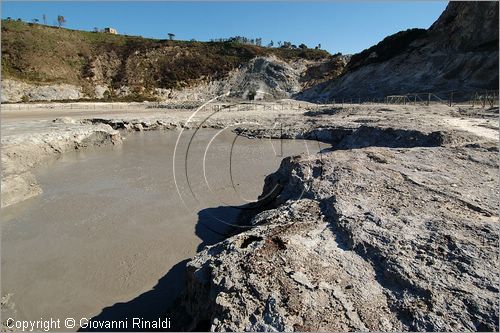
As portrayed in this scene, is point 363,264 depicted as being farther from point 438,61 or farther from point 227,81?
point 227,81

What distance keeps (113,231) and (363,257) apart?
6170 millimetres

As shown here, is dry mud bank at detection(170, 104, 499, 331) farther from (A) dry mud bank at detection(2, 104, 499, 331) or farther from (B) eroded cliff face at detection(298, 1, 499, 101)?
(B) eroded cliff face at detection(298, 1, 499, 101)

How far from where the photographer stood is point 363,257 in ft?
14.2

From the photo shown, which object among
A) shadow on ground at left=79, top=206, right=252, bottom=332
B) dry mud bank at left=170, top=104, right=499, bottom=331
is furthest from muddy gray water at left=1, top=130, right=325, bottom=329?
dry mud bank at left=170, top=104, right=499, bottom=331

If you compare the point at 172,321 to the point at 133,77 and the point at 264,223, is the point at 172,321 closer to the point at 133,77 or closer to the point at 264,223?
the point at 264,223

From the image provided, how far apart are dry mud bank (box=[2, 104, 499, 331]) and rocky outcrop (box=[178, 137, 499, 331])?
1cm

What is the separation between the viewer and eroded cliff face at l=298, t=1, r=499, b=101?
107 ft

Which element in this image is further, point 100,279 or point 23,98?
point 23,98

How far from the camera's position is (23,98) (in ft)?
165

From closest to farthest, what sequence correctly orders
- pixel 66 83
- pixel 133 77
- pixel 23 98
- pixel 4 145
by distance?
pixel 4 145 → pixel 23 98 → pixel 66 83 → pixel 133 77

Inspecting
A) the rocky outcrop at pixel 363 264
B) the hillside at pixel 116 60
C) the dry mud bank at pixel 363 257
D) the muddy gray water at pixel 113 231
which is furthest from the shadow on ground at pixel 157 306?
the hillside at pixel 116 60

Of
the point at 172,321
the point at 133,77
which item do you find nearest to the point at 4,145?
the point at 172,321

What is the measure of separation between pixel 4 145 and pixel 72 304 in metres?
11.7

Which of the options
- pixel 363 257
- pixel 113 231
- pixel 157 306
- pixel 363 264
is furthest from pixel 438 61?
pixel 157 306
